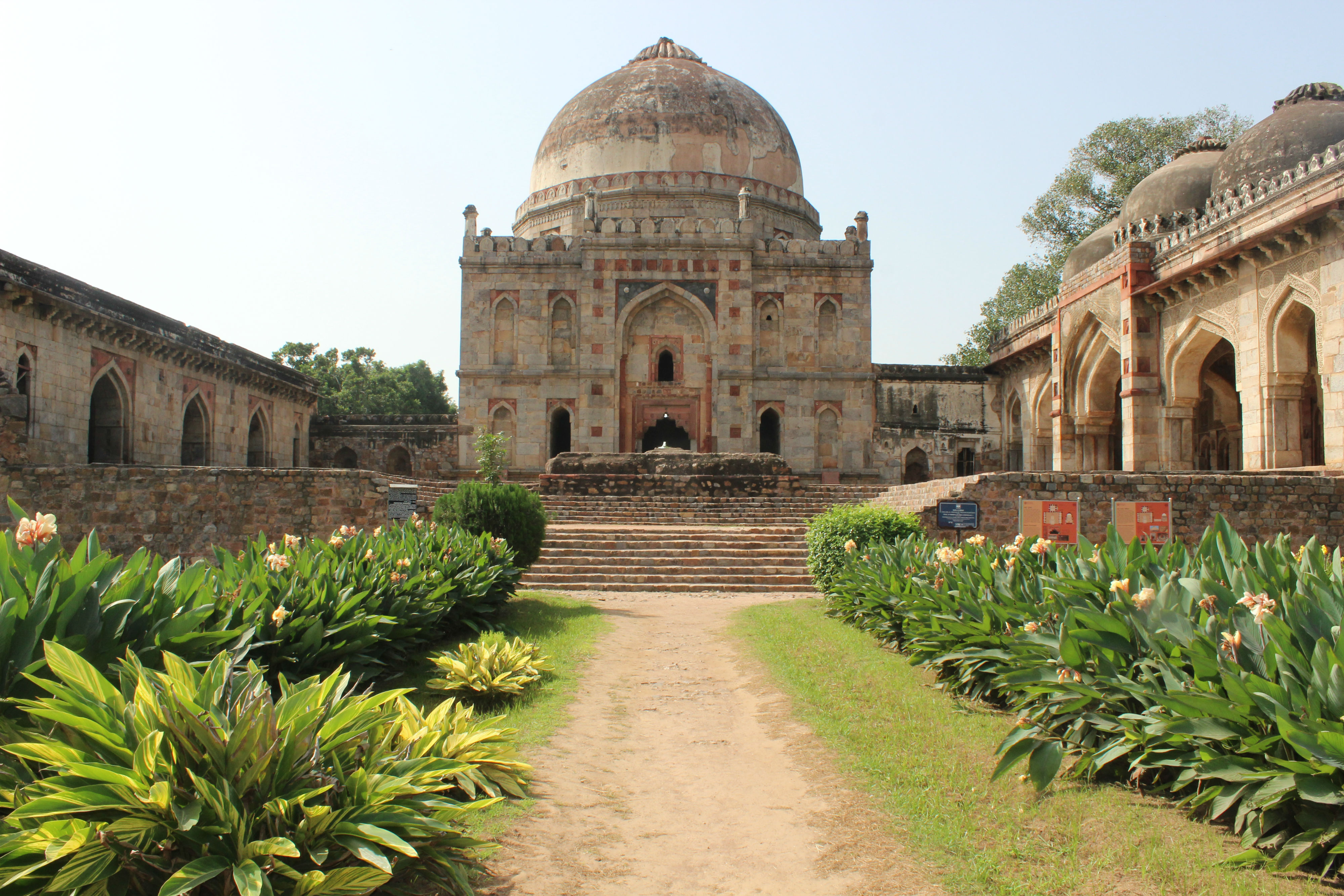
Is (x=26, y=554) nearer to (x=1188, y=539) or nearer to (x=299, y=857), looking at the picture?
(x=299, y=857)

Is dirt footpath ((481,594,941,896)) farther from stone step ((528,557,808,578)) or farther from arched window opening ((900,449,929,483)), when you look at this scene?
arched window opening ((900,449,929,483))

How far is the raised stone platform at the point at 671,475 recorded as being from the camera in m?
17.6

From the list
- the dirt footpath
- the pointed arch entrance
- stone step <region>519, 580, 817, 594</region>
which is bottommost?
the dirt footpath

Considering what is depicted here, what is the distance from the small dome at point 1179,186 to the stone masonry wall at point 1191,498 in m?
8.68

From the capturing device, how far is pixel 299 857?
2.62m

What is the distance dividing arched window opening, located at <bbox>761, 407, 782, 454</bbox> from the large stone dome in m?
7.41

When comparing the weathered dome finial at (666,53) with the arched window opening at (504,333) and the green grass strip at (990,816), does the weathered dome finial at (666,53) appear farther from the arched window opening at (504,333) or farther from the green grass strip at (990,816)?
the green grass strip at (990,816)

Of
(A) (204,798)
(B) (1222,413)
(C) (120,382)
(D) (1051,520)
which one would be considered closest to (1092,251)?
(B) (1222,413)

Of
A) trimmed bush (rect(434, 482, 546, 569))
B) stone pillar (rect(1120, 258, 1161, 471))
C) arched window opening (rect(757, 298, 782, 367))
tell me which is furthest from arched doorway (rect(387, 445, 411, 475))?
stone pillar (rect(1120, 258, 1161, 471))

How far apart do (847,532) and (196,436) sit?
666 inches

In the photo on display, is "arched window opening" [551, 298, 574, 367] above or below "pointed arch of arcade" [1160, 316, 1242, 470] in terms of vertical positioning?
above

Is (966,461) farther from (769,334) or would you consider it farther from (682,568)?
(682,568)

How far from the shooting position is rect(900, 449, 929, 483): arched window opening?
2748 cm

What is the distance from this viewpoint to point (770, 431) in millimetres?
24969
